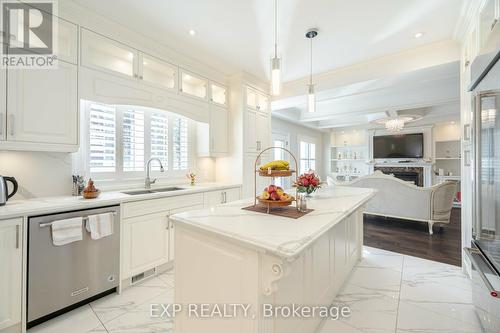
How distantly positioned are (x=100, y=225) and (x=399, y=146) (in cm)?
841

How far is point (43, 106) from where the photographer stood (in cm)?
190

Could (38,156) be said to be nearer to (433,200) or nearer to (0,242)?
(0,242)

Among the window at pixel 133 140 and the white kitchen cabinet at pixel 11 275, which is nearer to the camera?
the white kitchen cabinet at pixel 11 275

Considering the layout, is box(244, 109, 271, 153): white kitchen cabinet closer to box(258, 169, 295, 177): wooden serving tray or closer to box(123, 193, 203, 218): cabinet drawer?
box(123, 193, 203, 218): cabinet drawer

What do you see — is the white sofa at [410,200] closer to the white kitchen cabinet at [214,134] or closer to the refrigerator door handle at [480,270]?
the refrigerator door handle at [480,270]

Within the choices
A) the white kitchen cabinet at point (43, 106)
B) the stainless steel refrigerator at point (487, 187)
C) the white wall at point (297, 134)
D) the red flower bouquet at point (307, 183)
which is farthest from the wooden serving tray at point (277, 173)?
the white wall at point (297, 134)

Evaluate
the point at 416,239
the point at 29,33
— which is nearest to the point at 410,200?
the point at 416,239

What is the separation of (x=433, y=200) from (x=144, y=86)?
4.93 m

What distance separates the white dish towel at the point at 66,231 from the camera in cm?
170

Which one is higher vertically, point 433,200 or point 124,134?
point 124,134

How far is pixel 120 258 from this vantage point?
2113 millimetres

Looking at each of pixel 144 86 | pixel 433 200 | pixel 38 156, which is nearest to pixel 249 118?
pixel 144 86

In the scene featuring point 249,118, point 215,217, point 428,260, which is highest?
point 249,118

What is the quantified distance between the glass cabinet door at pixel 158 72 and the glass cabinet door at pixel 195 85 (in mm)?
228
